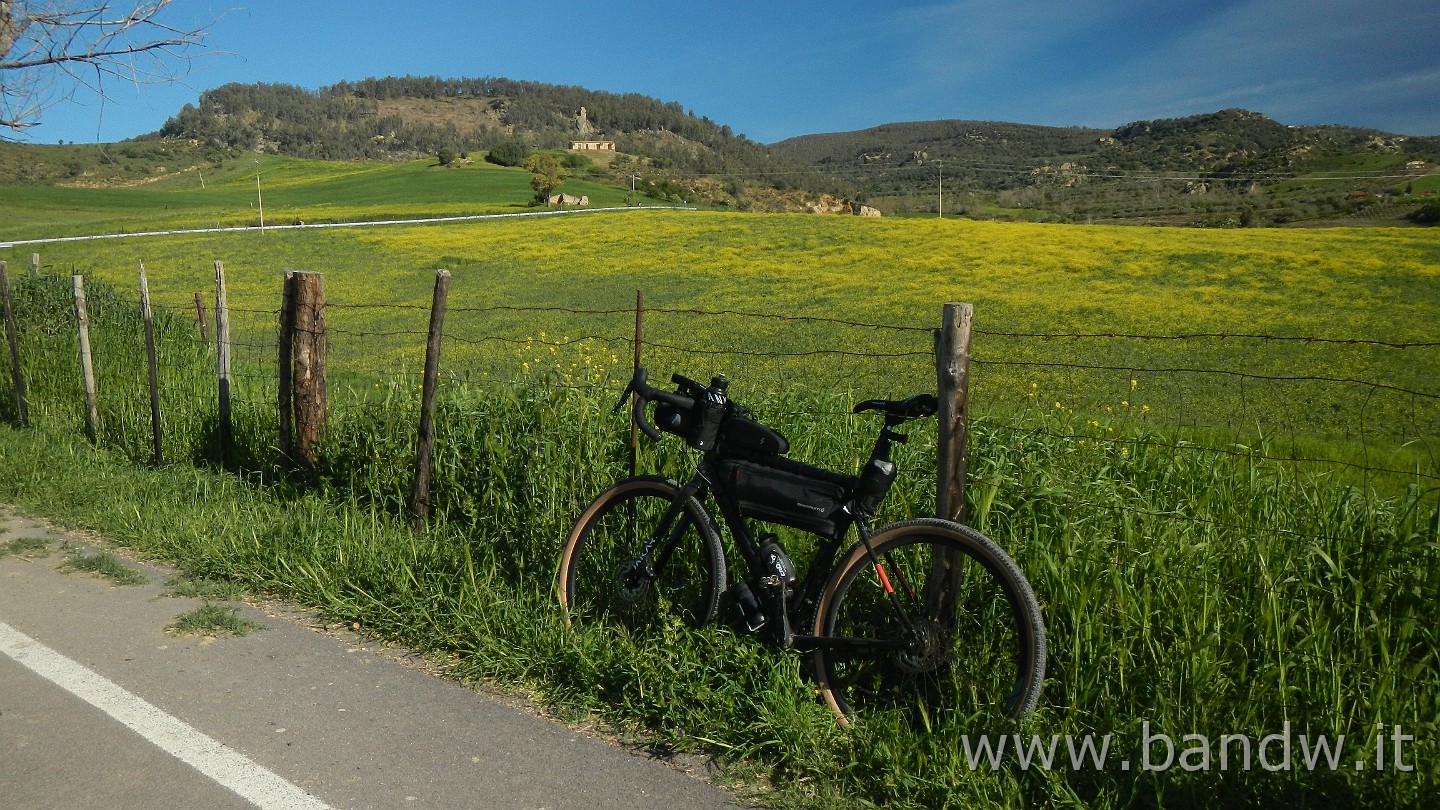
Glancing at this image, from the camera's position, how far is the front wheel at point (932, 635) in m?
3.72

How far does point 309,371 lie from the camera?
7.34 meters

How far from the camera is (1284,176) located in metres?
72.6

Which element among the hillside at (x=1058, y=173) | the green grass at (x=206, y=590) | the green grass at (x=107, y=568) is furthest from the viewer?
the hillside at (x=1058, y=173)

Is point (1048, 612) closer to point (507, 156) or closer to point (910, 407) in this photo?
point (910, 407)

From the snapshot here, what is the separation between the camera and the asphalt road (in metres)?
3.49

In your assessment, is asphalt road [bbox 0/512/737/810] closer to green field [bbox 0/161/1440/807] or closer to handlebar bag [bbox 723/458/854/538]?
green field [bbox 0/161/1440/807]

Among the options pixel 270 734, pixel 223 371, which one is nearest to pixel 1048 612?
pixel 270 734

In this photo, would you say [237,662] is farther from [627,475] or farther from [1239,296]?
[1239,296]

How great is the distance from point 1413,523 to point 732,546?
8.99 feet

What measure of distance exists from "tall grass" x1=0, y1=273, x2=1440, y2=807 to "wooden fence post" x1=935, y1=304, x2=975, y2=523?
24cm

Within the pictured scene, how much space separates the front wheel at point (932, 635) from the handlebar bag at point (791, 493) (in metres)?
0.20

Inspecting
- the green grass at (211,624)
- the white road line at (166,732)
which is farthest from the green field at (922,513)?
the white road line at (166,732)

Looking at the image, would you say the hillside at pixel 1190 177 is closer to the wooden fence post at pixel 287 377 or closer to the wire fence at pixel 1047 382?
the wire fence at pixel 1047 382

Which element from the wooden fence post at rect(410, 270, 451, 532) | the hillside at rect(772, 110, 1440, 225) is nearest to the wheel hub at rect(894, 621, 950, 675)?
the wooden fence post at rect(410, 270, 451, 532)
